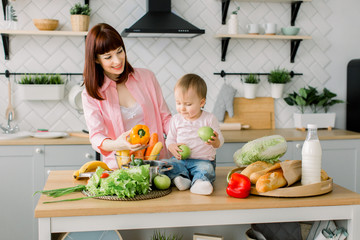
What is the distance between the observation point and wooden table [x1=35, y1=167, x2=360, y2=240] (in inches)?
64.3

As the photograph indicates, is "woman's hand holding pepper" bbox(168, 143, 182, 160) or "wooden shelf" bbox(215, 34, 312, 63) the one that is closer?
"woman's hand holding pepper" bbox(168, 143, 182, 160)

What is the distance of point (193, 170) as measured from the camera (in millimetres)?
2004

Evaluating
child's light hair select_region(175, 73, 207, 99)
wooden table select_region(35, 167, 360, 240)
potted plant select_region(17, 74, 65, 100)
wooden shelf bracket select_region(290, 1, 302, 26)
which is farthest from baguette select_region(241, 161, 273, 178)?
wooden shelf bracket select_region(290, 1, 302, 26)

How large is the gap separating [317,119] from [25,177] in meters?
2.69

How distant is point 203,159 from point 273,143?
35 centimetres

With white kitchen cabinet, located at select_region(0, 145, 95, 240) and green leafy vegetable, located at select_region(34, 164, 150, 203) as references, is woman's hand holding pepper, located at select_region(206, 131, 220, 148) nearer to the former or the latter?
green leafy vegetable, located at select_region(34, 164, 150, 203)

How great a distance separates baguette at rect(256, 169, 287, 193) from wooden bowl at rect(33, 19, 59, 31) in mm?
2618

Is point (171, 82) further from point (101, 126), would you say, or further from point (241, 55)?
point (101, 126)

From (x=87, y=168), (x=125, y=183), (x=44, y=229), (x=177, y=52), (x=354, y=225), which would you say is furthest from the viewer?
(x=177, y=52)

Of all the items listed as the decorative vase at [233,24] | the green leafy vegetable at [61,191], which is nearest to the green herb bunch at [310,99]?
the decorative vase at [233,24]

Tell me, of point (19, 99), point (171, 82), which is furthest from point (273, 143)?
point (19, 99)

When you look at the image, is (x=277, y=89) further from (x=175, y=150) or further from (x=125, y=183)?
(x=125, y=183)

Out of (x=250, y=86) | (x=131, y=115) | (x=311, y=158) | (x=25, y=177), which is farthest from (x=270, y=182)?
(x=250, y=86)

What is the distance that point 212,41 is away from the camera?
13.6ft
